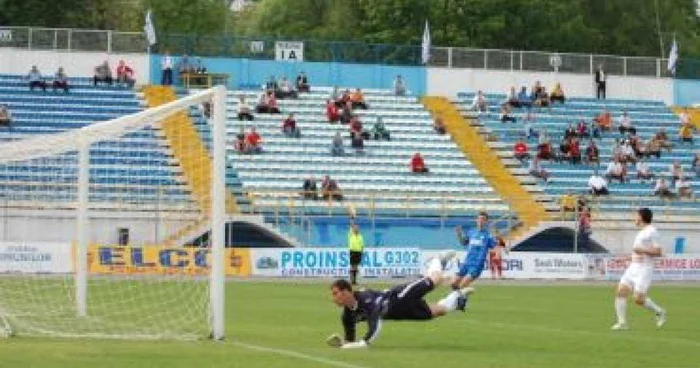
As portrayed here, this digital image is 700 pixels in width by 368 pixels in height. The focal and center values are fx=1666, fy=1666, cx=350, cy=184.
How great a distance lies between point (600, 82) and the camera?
67750 mm

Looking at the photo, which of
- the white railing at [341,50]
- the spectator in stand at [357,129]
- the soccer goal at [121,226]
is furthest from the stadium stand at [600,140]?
the soccer goal at [121,226]

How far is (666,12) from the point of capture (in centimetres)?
9300

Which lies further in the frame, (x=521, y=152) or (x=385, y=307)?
(x=521, y=152)

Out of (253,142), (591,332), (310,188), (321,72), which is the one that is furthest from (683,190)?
(591,332)

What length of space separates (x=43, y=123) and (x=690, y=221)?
22597 mm

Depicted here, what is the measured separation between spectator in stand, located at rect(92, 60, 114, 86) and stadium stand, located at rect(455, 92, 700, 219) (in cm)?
1384

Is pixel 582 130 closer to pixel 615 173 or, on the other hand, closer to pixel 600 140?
pixel 600 140

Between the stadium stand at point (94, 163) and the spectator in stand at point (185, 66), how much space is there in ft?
14.1

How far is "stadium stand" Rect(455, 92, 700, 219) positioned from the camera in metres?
59.5

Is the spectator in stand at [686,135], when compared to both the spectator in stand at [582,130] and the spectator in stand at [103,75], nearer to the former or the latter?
the spectator in stand at [582,130]

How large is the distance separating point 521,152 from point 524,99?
16.7 feet

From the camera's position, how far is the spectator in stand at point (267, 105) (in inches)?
2373

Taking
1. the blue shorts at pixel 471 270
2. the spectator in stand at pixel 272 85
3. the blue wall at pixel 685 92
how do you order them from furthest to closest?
the blue wall at pixel 685 92
the spectator in stand at pixel 272 85
the blue shorts at pixel 471 270

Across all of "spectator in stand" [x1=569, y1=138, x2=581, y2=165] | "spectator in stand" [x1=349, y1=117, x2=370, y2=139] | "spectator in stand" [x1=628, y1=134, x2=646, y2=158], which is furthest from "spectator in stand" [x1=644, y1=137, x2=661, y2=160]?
"spectator in stand" [x1=349, y1=117, x2=370, y2=139]
